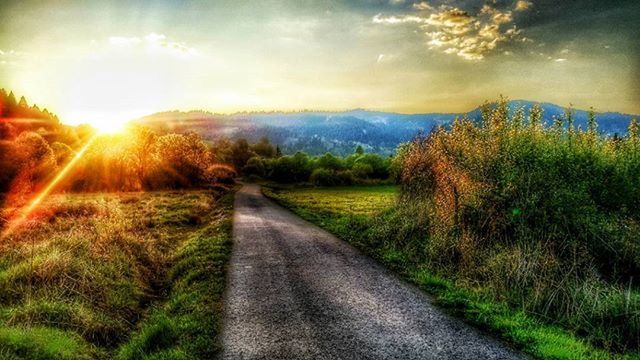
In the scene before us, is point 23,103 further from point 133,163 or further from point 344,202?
point 344,202

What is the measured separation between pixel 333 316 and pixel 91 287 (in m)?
6.16

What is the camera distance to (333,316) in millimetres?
9016

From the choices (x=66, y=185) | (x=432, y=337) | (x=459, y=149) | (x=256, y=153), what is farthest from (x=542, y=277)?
(x=256, y=153)

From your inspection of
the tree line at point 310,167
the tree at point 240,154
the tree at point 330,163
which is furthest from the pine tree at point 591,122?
the tree at point 240,154

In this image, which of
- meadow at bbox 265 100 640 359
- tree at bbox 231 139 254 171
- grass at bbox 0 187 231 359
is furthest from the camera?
tree at bbox 231 139 254 171

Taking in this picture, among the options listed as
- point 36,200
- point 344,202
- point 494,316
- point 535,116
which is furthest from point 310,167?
point 494,316

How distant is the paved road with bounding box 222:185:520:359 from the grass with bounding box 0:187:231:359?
0.92 meters

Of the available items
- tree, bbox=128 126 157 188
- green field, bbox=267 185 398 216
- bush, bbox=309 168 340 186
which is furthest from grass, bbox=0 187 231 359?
bush, bbox=309 168 340 186

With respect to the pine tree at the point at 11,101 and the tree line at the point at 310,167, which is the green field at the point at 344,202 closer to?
the tree line at the point at 310,167

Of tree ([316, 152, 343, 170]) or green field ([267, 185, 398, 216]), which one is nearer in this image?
green field ([267, 185, 398, 216])

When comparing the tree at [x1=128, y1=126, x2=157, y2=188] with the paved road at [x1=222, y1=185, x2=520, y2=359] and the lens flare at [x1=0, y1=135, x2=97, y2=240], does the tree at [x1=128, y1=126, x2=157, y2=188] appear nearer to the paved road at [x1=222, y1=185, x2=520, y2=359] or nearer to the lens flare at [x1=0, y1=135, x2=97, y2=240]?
the lens flare at [x1=0, y1=135, x2=97, y2=240]

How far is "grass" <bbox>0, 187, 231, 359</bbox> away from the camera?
7633 millimetres

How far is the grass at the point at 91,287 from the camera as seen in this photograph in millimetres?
7633

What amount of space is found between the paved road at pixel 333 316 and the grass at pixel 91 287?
36.4 inches
